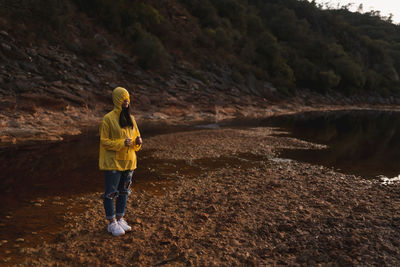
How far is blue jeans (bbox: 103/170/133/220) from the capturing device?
4.70 metres

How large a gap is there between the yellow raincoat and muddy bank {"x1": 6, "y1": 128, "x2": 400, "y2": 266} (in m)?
1.47

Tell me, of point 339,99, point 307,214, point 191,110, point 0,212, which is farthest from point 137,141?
point 339,99

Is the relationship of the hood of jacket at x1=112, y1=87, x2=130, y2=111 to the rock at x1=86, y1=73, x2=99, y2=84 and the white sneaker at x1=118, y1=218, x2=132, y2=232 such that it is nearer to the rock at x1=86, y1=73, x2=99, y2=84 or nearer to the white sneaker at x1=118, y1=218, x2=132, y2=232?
the white sneaker at x1=118, y1=218, x2=132, y2=232

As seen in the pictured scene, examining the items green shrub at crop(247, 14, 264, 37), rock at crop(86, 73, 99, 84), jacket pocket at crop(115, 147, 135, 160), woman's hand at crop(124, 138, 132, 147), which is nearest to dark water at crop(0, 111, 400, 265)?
jacket pocket at crop(115, 147, 135, 160)

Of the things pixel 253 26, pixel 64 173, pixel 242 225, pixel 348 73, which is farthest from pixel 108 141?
pixel 348 73

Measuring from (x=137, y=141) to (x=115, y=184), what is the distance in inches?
34.1

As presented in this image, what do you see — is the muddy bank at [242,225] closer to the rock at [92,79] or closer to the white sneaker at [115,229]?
the white sneaker at [115,229]

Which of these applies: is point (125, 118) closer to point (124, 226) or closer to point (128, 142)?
point (128, 142)

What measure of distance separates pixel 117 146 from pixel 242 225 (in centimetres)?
312

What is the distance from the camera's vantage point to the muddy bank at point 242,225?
4.48 metres

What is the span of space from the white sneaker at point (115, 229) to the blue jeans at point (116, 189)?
7.3 inches

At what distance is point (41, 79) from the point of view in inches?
798

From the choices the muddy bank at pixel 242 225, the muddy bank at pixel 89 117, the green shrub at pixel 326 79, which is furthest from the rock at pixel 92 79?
the green shrub at pixel 326 79

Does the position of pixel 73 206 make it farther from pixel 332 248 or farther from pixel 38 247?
pixel 332 248
